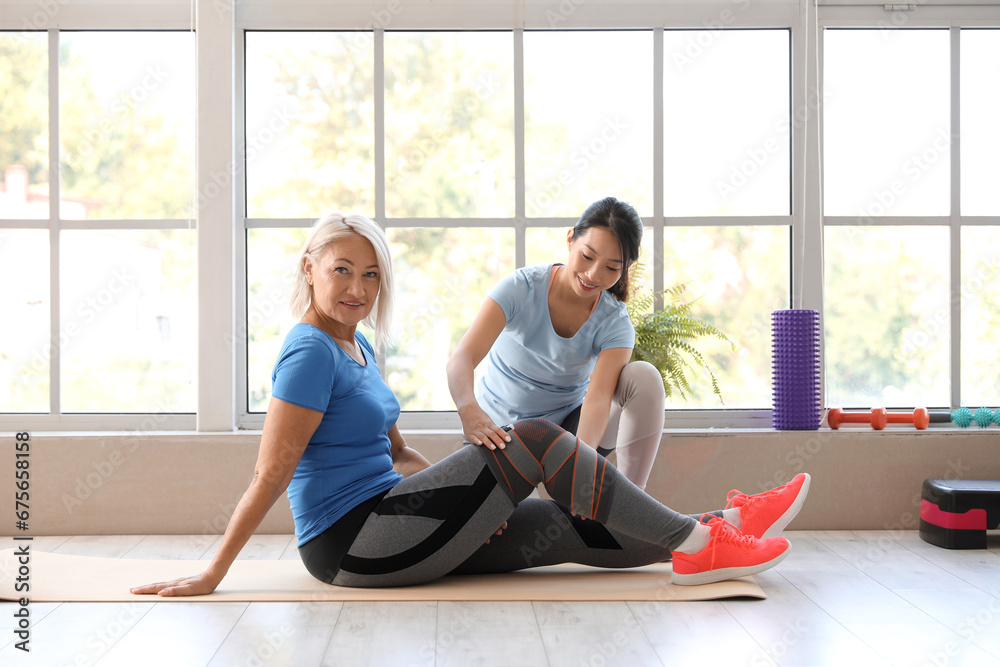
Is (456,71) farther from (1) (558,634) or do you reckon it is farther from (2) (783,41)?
(1) (558,634)

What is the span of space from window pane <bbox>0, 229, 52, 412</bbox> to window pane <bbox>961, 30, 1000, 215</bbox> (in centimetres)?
386

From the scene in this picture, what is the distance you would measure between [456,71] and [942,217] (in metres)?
2.12

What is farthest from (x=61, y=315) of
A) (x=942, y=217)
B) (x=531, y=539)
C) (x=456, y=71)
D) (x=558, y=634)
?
(x=942, y=217)

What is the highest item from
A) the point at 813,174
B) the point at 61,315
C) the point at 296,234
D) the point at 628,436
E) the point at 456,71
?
the point at 456,71

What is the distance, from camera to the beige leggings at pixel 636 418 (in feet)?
7.81

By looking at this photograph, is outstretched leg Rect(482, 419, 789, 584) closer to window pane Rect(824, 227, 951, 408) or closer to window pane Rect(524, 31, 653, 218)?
window pane Rect(524, 31, 653, 218)

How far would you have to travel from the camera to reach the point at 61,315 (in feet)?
10.6

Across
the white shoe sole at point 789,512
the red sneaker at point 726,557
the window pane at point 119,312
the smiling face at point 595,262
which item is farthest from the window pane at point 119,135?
the white shoe sole at point 789,512

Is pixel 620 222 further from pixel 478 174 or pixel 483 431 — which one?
pixel 478 174

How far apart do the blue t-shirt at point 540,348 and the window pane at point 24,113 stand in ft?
6.94

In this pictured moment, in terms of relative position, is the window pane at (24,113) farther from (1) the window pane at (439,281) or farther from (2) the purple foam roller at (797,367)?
(2) the purple foam roller at (797,367)

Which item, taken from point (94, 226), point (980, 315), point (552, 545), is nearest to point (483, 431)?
point (552, 545)

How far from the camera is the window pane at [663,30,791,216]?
129 inches

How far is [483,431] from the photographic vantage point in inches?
75.0
